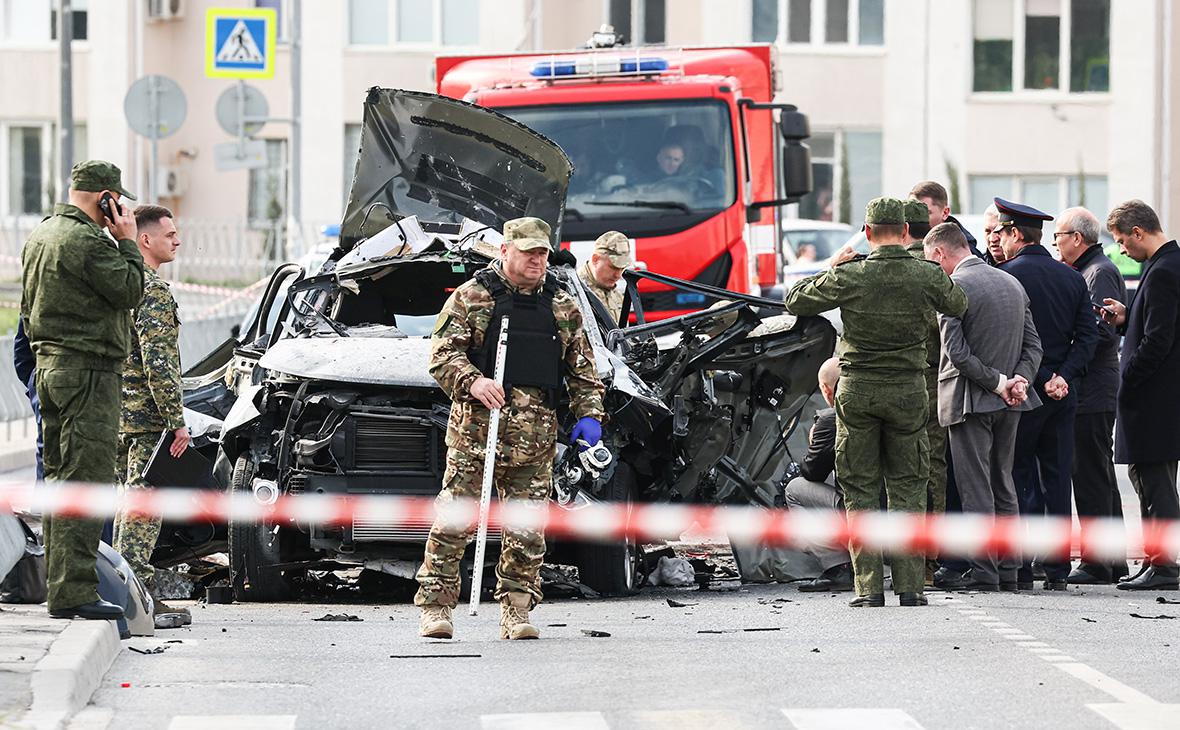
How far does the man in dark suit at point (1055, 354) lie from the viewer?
11.1 meters

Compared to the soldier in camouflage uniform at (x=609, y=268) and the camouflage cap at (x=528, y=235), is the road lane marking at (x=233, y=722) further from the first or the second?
the soldier in camouflage uniform at (x=609, y=268)

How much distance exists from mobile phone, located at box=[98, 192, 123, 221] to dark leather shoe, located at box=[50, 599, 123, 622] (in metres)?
1.57

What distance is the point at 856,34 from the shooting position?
128ft

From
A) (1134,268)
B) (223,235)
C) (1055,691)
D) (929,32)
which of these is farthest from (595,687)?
(929,32)

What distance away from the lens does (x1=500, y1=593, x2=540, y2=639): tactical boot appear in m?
9.05

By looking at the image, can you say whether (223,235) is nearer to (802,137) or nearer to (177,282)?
(177,282)

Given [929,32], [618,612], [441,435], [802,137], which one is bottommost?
[618,612]

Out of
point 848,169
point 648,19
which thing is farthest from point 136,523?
point 648,19

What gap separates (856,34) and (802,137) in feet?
73.8

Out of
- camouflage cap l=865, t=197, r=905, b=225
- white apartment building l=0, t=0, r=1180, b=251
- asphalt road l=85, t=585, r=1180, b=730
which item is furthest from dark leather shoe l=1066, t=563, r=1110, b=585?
white apartment building l=0, t=0, r=1180, b=251

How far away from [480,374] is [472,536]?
26.6 inches

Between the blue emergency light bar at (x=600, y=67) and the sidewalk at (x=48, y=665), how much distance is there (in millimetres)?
8922

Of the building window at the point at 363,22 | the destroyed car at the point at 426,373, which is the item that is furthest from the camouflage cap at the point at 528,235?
the building window at the point at 363,22

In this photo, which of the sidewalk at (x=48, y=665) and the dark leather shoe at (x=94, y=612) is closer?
the sidewalk at (x=48, y=665)
